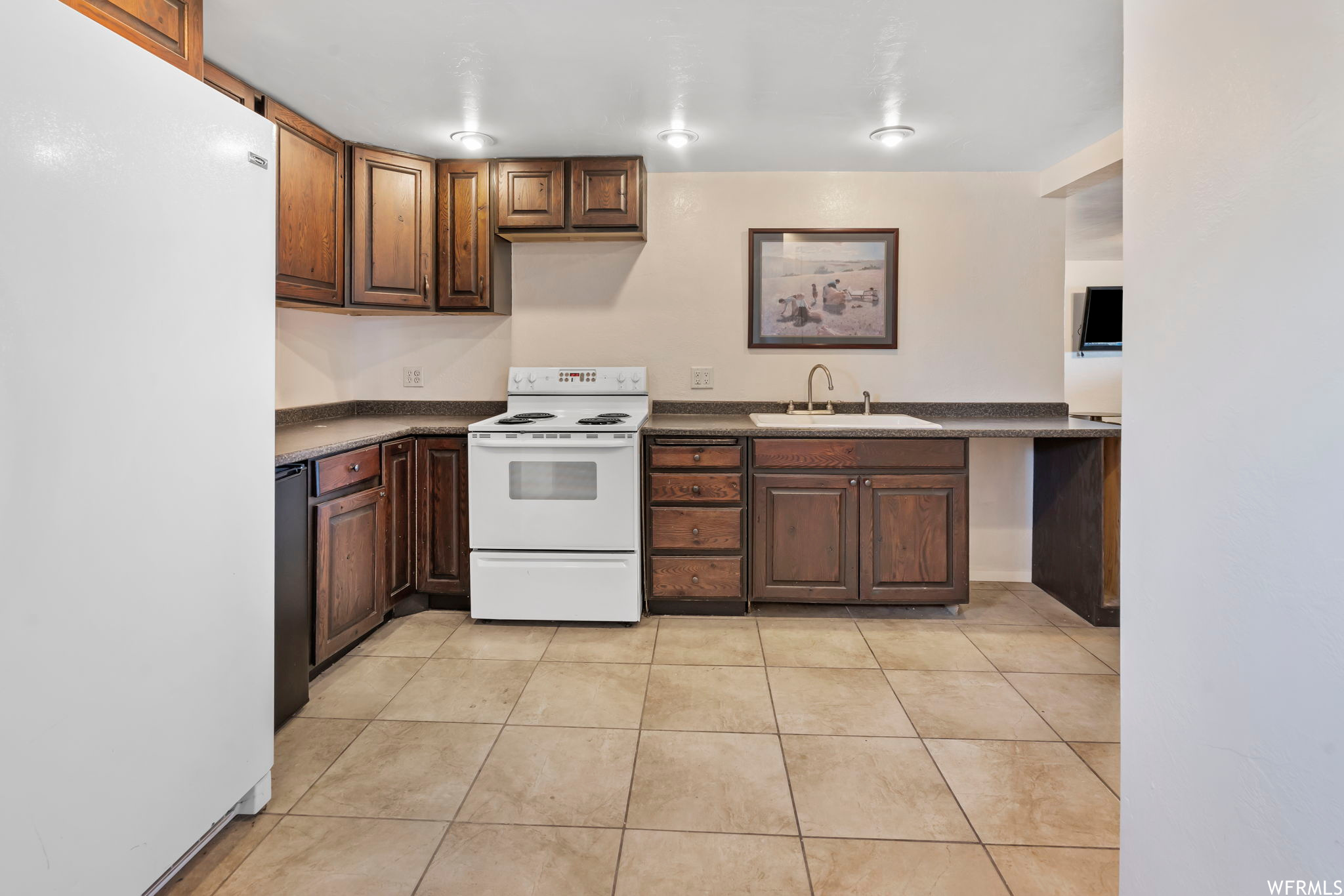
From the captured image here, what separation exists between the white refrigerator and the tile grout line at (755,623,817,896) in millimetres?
1293

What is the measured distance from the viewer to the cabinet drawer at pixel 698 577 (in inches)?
122

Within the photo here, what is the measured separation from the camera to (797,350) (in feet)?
11.7

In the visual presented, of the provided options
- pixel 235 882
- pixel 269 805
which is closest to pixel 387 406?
pixel 269 805

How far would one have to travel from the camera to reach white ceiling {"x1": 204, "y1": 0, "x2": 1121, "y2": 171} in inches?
79.3

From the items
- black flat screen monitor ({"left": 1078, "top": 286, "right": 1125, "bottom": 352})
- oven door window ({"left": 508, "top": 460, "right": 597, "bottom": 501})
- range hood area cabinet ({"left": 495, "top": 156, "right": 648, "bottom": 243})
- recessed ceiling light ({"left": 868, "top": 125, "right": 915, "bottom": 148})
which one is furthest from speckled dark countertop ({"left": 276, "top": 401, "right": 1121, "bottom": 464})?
black flat screen monitor ({"left": 1078, "top": 286, "right": 1125, "bottom": 352})

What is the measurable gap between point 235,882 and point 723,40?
100 inches

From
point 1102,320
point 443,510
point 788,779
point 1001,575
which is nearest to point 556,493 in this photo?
point 443,510

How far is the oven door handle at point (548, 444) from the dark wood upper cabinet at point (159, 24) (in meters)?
1.57

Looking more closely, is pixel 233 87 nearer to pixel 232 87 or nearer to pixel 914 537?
pixel 232 87

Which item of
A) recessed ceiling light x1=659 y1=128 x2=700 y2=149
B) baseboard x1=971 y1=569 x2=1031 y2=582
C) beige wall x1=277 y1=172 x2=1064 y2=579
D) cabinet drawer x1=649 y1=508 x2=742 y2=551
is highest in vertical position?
recessed ceiling light x1=659 y1=128 x2=700 y2=149

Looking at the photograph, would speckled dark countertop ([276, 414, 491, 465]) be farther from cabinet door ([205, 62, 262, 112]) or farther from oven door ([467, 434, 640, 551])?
cabinet door ([205, 62, 262, 112])

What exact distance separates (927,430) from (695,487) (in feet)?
3.41

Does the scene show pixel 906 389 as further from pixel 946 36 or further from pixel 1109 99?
pixel 946 36

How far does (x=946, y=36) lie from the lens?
2.13 metres
